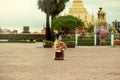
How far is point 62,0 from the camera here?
6325 centimetres

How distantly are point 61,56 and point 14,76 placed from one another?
9.26 metres

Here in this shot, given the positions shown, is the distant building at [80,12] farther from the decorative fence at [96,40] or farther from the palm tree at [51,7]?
the decorative fence at [96,40]

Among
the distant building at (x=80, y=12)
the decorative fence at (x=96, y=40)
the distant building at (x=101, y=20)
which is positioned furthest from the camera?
the distant building at (x=80, y=12)

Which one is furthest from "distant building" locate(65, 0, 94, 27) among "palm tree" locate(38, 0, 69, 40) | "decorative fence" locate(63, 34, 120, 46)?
"decorative fence" locate(63, 34, 120, 46)

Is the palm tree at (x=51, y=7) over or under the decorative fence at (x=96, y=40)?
over

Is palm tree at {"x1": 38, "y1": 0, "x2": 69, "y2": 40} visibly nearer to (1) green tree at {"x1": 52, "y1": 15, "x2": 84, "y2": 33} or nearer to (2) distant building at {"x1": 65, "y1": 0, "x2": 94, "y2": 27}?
(1) green tree at {"x1": 52, "y1": 15, "x2": 84, "y2": 33}

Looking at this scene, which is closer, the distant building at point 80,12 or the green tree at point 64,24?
the green tree at point 64,24

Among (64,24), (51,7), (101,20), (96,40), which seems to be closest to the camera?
(96,40)

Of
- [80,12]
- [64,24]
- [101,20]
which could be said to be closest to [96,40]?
[101,20]

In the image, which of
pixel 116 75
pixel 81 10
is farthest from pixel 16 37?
pixel 116 75

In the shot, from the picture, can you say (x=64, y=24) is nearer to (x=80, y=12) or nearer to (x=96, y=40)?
(x=96, y=40)

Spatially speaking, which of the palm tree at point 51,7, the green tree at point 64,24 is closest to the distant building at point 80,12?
the green tree at point 64,24

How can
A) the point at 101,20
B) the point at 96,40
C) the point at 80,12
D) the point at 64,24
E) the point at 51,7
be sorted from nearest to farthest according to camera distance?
the point at 96,40 < the point at 51,7 < the point at 101,20 < the point at 64,24 < the point at 80,12

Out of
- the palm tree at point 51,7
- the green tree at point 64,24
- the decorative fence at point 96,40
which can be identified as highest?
the palm tree at point 51,7
